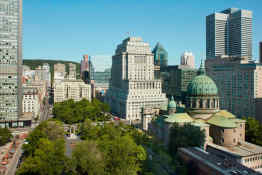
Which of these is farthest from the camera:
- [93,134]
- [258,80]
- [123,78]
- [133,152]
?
[123,78]

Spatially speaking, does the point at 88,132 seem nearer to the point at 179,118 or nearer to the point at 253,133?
the point at 179,118

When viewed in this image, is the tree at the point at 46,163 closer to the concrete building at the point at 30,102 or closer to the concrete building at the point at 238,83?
the concrete building at the point at 30,102

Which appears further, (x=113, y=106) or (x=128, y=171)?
(x=113, y=106)

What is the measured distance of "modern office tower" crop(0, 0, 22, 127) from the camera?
119438 millimetres

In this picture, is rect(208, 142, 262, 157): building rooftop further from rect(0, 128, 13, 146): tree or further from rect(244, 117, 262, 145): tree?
rect(0, 128, 13, 146): tree

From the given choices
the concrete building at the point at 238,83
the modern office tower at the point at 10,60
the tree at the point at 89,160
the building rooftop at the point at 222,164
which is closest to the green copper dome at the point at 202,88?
the building rooftop at the point at 222,164

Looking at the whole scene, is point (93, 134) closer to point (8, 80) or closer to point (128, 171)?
point (128, 171)

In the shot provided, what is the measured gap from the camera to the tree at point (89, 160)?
57.9 m

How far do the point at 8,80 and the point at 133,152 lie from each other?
84.8 m

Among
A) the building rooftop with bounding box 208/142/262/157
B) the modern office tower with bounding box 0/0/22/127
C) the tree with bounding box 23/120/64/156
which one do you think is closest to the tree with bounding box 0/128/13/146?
the modern office tower with bounding box 0/0/22/127

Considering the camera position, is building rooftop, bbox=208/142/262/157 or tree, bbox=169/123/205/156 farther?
tree, bbox=169/123/205/156

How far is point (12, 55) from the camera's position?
399ft

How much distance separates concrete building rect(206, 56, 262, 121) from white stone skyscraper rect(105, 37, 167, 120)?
36.4 metres

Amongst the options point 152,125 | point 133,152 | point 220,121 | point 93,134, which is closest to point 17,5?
point 93,134
